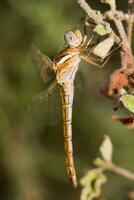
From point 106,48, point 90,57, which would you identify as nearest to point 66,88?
point 90,57

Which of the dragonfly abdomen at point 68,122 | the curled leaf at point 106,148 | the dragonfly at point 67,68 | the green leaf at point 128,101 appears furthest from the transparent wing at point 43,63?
the green leaf at point 128,101

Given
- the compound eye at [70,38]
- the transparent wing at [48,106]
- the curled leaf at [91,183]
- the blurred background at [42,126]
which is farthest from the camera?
the blurred background at [42,126]

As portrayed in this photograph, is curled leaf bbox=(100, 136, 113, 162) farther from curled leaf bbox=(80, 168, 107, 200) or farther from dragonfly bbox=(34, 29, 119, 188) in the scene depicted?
dragonfly bbox=(34, 29, 119, 188)

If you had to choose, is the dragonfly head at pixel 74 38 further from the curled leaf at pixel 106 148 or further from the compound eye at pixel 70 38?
the curled leaf at pixel 106 148

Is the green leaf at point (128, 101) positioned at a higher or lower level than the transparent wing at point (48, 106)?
higher

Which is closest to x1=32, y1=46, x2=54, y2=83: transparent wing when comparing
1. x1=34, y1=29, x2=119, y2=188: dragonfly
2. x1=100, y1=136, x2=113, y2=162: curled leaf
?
x1=34, y1=29, x2=119, y2=188: dragonfly

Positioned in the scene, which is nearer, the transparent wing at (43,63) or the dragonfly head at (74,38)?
the dragonfly head at (74,38)

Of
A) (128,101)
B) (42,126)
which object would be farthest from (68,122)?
(42,126)
